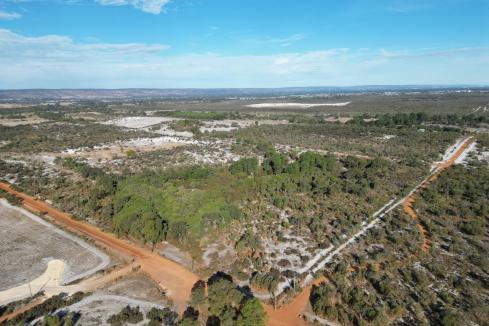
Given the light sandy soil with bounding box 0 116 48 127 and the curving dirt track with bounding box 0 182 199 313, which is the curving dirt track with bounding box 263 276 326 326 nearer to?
the curving dirt track with bounding box 0 182 199 313

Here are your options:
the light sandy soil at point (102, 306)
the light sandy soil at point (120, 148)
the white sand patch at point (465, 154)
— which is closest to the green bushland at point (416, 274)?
the light sandy soil at point (102, 306)

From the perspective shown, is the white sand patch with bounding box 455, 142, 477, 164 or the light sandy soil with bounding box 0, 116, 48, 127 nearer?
the white sand patch with bounding box 455, 142, 477, 164

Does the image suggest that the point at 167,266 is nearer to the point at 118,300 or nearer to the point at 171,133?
the point at 118,300

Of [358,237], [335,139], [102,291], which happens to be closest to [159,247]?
[102,291]

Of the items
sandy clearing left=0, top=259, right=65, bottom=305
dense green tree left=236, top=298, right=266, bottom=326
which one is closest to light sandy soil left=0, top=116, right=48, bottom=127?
sandy clearing left=0, top=259, right=65, bottom=305

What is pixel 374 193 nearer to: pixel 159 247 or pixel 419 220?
pixel 419 220
